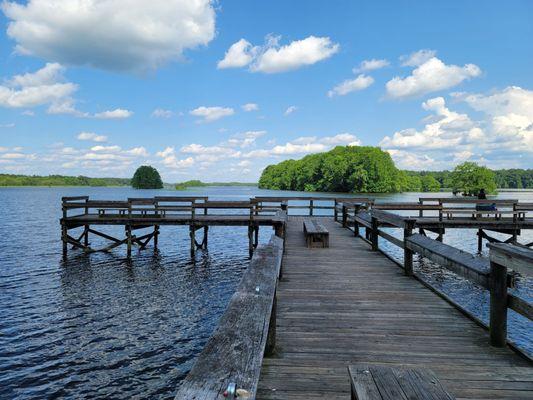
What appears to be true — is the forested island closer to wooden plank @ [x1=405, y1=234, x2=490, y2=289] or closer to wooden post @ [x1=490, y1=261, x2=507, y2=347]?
wooden plank @ [x1=405, y1=234, x2=490, y2=289]

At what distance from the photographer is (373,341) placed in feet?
15.1

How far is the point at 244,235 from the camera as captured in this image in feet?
97.5

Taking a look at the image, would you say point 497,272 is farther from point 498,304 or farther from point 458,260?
point 458,260

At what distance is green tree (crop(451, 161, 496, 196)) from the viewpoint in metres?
85.1

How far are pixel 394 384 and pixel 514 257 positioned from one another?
Result: 238 centimetres

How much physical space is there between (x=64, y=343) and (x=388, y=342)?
7.82 m

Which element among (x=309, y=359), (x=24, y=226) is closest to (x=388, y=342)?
(x=309, y=359)

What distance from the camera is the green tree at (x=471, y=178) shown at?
8506 cm

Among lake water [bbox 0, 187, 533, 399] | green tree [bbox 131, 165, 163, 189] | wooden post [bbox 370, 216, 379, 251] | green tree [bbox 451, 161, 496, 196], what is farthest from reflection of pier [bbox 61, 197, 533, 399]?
green tree [bbox 131, 165, 163, 189]

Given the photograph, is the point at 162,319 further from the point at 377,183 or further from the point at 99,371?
the point at 377,183

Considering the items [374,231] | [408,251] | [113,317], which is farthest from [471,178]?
[113,317]

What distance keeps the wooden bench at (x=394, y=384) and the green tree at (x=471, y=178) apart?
91.7m

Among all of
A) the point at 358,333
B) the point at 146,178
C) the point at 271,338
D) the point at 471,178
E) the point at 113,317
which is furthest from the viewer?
the point at 146,178

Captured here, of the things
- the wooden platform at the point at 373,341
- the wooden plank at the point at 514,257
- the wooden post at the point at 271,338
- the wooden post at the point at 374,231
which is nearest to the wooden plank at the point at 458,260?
the wooden plank at the point at 514,257
